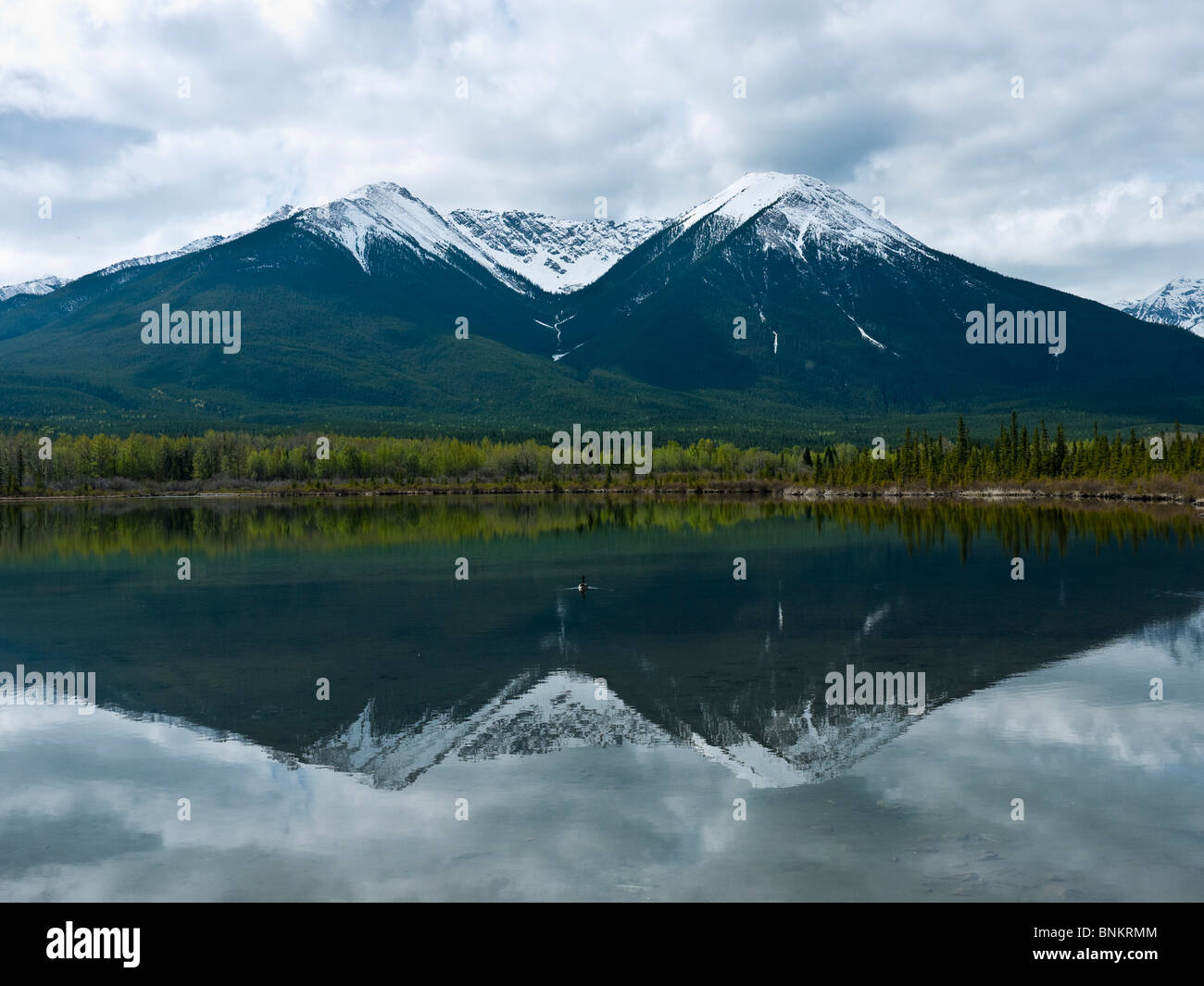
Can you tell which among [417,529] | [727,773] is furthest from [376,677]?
[417,529]

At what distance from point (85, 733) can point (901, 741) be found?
1565 centimetres

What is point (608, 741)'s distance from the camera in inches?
765

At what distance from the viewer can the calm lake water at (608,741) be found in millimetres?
13484

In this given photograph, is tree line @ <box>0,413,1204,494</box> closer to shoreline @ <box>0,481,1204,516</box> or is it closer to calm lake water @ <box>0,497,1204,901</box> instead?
shoreline @ <box>0,481,1204,516</box>

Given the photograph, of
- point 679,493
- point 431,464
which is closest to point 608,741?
point 679,493

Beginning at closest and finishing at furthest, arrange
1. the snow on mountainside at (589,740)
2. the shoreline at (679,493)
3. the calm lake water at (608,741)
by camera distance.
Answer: the calm lake water at (608,741) < the snow on mountainside at (589,740) < the shoreline at (679,493)

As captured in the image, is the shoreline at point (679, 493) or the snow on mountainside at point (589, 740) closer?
the snow on mountainside at point (589, 740)

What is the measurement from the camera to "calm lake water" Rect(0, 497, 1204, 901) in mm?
13484

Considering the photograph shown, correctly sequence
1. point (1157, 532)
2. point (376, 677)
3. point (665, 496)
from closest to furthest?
point (376, 677) < point (1157, 532) < point (665, 496)

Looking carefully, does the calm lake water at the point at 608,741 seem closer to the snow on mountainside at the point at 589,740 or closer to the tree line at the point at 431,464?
the snow on mountainside at the point at 589,740

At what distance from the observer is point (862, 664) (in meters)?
25.7

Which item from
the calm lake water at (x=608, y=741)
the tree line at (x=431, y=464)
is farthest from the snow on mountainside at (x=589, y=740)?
the tree line at (x=431, y=464)

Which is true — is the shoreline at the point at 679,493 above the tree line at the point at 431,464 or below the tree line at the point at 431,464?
below
